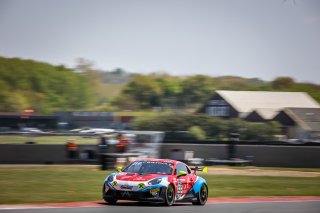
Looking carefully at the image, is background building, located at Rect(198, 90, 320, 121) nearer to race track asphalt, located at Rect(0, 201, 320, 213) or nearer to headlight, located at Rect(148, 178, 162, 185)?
race track asphalt, located at Rect(0, 201, 320, 213)

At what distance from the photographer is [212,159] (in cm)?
4288

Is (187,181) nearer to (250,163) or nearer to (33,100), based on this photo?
(250,163)

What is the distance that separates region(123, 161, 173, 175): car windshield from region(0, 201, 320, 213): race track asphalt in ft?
2.66

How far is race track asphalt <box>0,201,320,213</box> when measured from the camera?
1445 centimetres

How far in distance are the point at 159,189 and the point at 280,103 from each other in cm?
6359

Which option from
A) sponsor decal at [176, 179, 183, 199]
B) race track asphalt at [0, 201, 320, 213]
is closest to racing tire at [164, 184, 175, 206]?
race track asphalt at [0, 201, 320, 213]

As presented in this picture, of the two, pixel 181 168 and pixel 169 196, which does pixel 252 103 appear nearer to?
pixel 181 168

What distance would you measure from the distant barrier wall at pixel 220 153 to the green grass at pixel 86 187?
32.2ft

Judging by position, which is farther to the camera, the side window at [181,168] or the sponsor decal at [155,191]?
the side window at [181,168]

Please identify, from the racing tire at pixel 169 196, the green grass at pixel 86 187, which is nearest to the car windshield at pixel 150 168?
the racing tire at pixel 169 196

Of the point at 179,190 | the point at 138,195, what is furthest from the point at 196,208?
the point at 138,195

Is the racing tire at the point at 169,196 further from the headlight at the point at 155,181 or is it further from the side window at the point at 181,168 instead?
the side window at the point at 181,168

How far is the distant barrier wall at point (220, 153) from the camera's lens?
128 ft

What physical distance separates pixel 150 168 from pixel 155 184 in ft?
3.36
